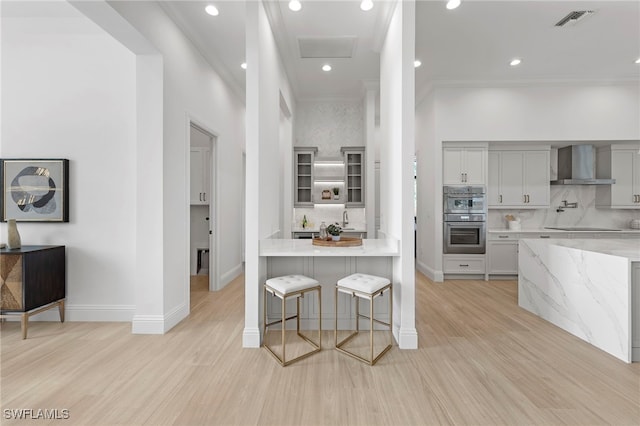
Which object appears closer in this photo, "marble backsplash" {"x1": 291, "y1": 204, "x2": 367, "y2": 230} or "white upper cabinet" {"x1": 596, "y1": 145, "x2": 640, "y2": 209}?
"white upper cabinet" {"x1": 596, "y1": 145, "x2": 640, "y2": 209}

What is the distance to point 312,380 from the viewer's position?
7.32ft

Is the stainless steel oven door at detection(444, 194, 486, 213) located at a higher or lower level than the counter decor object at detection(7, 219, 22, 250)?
higher

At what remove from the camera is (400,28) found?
9.24 feet

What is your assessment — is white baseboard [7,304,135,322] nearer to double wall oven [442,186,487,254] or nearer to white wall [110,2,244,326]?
white wall [110,2,244,326]

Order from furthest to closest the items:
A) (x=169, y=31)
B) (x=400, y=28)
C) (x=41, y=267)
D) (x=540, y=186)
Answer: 1. (x=540, y=186)
2. (x=169, y=31)
3. (x=41, y=267)
4. (x=400, y=28)

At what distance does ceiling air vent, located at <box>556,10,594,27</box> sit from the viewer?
334cm

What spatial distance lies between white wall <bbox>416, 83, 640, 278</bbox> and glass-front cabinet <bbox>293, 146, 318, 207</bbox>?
2200 mm

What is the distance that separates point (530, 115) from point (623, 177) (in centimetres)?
217

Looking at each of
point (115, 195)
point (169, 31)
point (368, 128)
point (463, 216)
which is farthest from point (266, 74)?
point (463, 216)

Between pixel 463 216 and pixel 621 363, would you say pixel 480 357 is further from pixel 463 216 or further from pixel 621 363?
pixel 463 216

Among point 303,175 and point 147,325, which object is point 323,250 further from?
point 303,175

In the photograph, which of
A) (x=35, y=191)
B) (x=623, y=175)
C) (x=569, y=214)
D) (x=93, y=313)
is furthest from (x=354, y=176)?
(x=623, y=175)

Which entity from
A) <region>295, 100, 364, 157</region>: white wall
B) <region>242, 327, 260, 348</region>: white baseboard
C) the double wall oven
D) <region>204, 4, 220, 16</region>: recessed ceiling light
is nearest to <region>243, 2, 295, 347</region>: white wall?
<region>242, 327, 260, 348</region>: white baseboard

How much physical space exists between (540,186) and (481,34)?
126 inches
